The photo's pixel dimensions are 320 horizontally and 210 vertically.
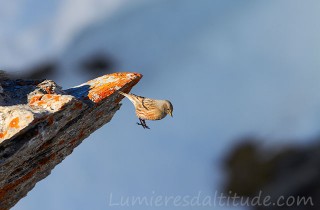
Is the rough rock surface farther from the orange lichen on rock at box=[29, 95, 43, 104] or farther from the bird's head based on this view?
the bird's head

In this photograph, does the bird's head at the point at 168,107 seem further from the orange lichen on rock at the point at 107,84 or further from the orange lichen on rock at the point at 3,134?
the orange lichen on rock at the point at 3,134

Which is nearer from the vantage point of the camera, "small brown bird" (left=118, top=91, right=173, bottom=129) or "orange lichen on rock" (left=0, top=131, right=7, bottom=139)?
"orange lichen on rock" (left=0, top=131, right=7, bottom=139)

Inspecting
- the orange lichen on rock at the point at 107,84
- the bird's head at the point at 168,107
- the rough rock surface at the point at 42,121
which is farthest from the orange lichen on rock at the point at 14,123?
the bird's head at the point at 168,107

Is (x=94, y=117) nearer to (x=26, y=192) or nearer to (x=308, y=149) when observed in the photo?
(x=26, y=192)

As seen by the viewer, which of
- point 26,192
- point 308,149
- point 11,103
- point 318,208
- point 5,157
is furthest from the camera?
point 26,192

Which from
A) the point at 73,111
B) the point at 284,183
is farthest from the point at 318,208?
the point at 73,111

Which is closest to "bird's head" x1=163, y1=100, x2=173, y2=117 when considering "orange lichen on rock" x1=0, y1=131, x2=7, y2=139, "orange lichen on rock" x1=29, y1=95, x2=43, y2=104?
"orange lichen on rock" x1=29, y1=95, x2=43, y2=104

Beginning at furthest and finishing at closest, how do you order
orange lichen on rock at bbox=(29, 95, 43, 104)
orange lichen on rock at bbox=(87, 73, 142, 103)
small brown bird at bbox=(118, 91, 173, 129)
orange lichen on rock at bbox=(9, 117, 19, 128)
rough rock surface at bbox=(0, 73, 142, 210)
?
small brown bird at bbox=(118, 91, 173, 129) → orange lichen on rock at bbox=(87, 73, 142, 103) → orange lichen on rock at bbox=(29, 95, 43, 104) → rough rock surface at bbox=(0, 73, 142, 210) → orange lichen on rock at bbox=(9, 117, 19, 128)
